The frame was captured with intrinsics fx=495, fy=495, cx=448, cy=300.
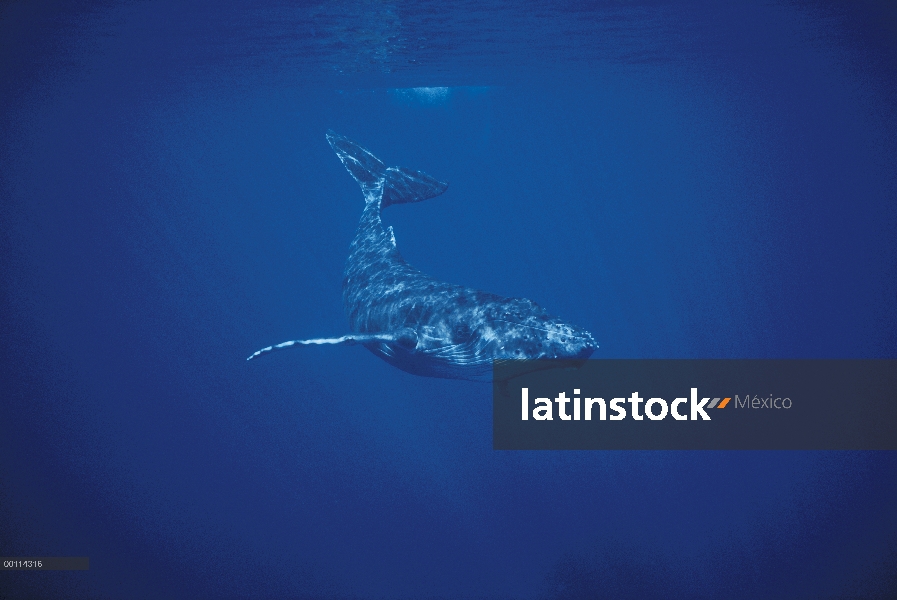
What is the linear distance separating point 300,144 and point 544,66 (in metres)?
53.2

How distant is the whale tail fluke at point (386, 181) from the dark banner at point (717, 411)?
872cm

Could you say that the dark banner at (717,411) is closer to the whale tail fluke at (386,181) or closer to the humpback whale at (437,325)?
the whale tail fluke at (386,181)

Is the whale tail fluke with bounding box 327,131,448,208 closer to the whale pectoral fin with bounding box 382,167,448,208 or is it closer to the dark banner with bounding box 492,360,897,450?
the whale pectoral fin with bounding box 382,167,448,208

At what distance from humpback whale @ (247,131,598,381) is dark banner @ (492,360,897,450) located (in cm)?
919

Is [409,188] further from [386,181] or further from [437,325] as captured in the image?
[437,325]

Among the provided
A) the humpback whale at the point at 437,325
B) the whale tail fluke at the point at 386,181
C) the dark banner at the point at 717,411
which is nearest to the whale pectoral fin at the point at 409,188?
the whale tail fluke at the point at 386,181

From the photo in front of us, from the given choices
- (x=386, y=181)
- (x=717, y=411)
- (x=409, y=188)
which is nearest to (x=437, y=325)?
(x=409, y=188)

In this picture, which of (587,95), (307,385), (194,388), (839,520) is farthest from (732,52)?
(194,388)

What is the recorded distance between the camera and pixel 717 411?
1040 inches

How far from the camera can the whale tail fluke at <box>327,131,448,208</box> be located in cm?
1435

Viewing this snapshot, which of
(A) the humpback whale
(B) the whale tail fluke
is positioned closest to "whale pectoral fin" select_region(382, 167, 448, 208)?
(B) the whale tail fluke

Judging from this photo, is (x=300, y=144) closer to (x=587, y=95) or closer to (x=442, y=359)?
(x=587, y=95)

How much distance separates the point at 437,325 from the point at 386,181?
721cm

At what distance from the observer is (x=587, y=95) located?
40969mm
